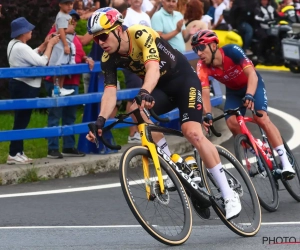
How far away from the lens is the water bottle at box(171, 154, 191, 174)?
7427 mm

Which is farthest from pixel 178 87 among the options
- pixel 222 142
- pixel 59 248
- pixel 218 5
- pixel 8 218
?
pixel 218 5

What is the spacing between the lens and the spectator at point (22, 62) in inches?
441

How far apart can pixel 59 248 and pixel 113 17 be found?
1837 mm

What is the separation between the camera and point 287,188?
947 centimetres

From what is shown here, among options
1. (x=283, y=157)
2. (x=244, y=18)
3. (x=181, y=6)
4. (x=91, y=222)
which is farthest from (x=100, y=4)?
(x=244, y=18)

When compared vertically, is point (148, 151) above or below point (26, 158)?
above

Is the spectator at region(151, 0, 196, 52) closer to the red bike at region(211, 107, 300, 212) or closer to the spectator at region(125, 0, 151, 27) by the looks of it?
the spectator at region(125, 0, 151, 27)

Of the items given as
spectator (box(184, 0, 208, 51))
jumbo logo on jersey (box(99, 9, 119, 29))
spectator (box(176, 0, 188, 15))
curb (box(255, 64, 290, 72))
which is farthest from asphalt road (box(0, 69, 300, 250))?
curb (box(255, 64, 290, 72))

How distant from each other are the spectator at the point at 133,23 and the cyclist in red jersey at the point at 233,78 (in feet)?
10.6

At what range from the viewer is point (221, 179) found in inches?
303

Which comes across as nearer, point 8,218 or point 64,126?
point 8,218

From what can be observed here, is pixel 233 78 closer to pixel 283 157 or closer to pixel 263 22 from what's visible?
pixel 283 157

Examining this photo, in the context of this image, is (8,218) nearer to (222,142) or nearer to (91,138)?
(91,138)

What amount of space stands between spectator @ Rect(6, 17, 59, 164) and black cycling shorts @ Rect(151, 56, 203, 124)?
3.71m
